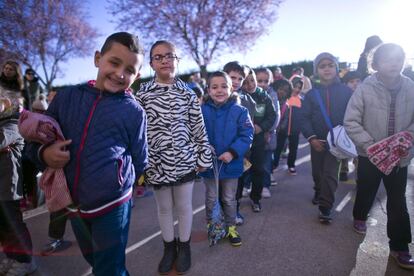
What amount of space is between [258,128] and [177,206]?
1.59 m

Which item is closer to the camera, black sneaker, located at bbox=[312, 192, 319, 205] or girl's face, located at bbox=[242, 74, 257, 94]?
girl's face, located at bbox=[242, 74, 257, 94]

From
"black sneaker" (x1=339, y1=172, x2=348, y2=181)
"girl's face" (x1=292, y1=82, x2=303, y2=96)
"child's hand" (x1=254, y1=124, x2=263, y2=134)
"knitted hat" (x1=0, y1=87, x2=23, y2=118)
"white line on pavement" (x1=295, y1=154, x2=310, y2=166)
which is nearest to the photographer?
"knitted hat" (x1=0, y1=87, x2=23, y2=118)

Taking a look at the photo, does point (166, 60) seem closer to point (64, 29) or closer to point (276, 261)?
point (276, 261)

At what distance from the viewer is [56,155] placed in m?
1.44

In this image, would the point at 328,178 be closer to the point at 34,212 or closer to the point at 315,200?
the point at 315,200

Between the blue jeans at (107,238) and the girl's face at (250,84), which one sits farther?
the girl's face at (250,84)

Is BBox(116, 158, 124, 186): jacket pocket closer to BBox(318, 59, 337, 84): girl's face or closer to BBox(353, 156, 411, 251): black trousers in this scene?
BBox(353, 156, 411, 251): black trousers

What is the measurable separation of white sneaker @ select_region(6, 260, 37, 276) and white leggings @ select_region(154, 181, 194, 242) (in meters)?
1.26

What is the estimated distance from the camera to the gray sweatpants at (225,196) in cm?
286

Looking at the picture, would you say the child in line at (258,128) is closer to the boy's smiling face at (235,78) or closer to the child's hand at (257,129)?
the child's hand at (257,129)

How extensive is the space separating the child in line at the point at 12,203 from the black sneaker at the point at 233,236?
6.14 feet

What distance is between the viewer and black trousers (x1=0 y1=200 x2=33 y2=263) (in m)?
2.49

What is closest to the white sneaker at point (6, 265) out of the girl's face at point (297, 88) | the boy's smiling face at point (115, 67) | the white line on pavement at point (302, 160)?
the boy's smiling face at point (115, 67)

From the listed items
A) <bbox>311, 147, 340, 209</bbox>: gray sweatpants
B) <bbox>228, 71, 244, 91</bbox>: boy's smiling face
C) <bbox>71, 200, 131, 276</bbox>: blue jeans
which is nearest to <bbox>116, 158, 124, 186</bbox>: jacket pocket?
<bbox>71, 200, 131, 276</bbox>: blue jeans
